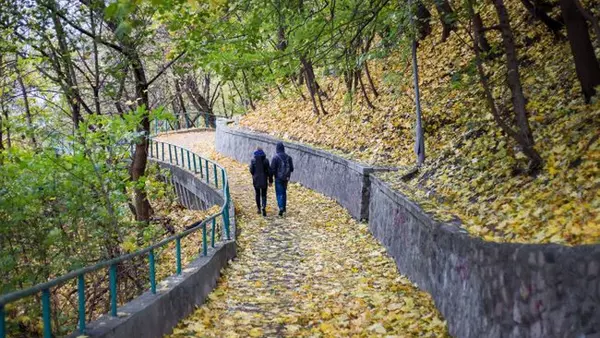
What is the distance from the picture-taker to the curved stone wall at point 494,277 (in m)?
4.09

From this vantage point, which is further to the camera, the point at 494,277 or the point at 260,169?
the point at 260,169

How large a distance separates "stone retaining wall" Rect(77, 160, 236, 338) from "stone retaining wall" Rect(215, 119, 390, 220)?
3420 millimetres

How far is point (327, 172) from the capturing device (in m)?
16.8

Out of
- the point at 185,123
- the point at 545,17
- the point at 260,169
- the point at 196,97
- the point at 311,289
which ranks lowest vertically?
the point at 311,289

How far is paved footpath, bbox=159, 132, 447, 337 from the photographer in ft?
23.2

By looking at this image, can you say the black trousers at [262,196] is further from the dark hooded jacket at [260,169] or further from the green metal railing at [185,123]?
the green metal railing at [185,123]

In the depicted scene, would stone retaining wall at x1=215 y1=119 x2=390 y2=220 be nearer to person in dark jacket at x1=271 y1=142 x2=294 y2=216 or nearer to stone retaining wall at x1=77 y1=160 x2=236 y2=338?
person in dark jacket at x1=271 y1=142 x2=294 y2=216

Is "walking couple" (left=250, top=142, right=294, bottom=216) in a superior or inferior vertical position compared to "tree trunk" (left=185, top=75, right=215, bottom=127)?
inferior

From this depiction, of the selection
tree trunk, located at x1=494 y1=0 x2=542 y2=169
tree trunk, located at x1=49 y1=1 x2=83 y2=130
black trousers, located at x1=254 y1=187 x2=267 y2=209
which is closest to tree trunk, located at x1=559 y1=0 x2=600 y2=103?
tree trunk, located at x1=494 y1=0 x2=542 y2=169

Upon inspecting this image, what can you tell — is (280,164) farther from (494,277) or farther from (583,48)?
(494,277)

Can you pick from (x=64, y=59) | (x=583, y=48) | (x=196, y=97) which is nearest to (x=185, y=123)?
(x=196, y=97)

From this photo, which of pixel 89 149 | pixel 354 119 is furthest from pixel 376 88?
pixel 89 149

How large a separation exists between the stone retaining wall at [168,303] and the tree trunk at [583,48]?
6.17 meters

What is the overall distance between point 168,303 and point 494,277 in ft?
12.6
